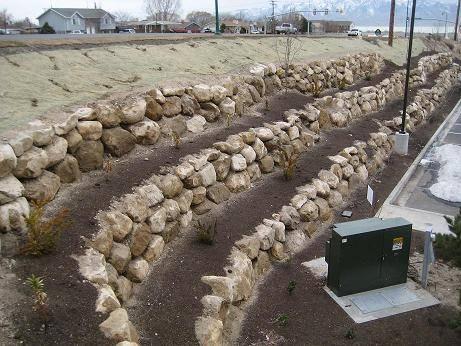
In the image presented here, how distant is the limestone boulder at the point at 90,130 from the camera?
8.84 metres

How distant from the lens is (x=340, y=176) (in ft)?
43.5

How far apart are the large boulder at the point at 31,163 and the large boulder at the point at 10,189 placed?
201 millimetres

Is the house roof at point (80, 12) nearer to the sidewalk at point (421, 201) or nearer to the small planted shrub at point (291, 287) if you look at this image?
the sidewalk at point (421, 201)

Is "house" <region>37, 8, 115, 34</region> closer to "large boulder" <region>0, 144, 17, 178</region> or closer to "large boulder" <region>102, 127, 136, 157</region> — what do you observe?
"large boulder" <region>102, 127, 136, 157</region>

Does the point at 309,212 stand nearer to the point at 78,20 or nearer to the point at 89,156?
the point at 89,156

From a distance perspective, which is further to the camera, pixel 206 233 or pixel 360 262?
pixel 206 233

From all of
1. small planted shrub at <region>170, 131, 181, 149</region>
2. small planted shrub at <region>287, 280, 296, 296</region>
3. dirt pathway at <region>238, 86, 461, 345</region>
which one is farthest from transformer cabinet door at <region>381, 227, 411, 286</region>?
small planted shrub at <region>170, 131, 181, 149</region>

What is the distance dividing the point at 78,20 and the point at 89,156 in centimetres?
6823

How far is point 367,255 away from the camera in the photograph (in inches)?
334

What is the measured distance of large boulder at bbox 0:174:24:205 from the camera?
6634 mm

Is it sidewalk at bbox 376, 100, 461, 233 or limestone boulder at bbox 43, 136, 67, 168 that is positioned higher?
limestone boulder at bbox 43, 136, 67, 168

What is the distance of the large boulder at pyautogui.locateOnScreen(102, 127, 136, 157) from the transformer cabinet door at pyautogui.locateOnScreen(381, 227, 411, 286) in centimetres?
547

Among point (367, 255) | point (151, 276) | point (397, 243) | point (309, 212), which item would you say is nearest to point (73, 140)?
point (151, 276)

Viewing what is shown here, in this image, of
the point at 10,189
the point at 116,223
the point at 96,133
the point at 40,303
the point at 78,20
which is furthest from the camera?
the point at 78,20
